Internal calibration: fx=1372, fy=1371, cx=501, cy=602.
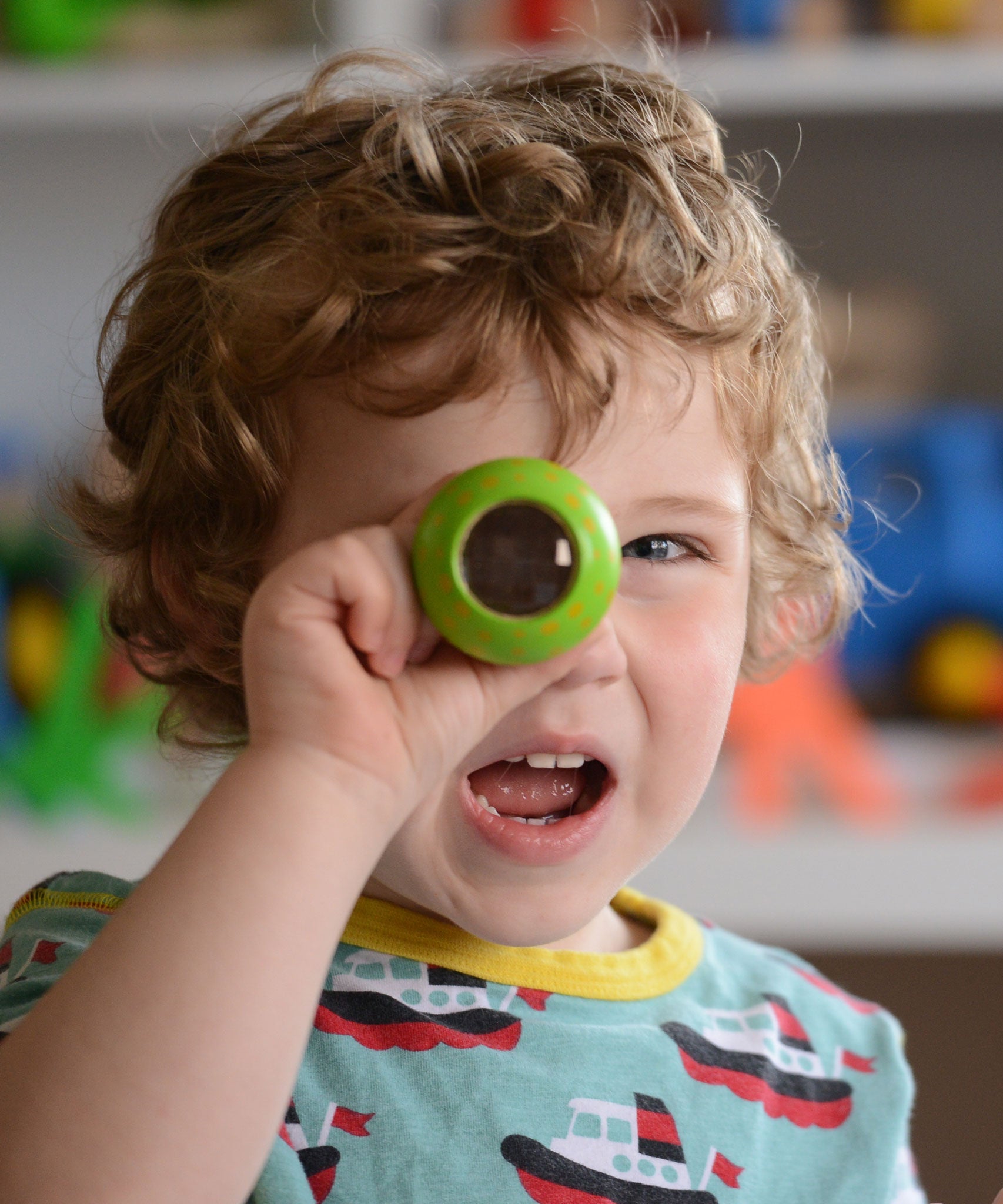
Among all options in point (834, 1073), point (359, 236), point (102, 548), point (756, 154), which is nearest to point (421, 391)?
point (359, 236)

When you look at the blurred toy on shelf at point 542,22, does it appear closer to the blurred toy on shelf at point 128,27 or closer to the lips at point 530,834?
the blurred toy on shelf at point 128,27

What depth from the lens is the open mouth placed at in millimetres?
577

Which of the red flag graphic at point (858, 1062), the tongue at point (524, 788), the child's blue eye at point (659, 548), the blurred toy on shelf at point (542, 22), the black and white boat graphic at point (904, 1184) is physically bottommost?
the black and white boat graphic at point (904, 1184)

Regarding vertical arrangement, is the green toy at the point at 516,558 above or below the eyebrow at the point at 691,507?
below

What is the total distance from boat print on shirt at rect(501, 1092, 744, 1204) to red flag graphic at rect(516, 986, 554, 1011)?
0.15ft

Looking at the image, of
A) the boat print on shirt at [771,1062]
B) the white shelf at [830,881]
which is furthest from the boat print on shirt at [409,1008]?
the white shelf at [830,881]

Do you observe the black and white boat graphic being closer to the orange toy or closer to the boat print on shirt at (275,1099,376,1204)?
the boat print on shirt at (275,1099,376,1204)

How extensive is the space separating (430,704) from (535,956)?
225mm

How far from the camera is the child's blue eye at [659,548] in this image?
585mm

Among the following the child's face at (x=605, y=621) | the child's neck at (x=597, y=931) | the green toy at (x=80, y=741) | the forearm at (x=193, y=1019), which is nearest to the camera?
the forearm at (x=193, y=1019)

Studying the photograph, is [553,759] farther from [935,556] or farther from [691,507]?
[935,556]

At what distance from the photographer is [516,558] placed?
45cm

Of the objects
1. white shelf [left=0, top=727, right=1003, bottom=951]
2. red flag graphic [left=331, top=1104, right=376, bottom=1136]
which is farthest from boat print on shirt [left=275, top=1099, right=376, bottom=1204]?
white shelf [left=0, top=727, right=1003, bottom=951]

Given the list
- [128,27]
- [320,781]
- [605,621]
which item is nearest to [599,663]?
[605,621]
